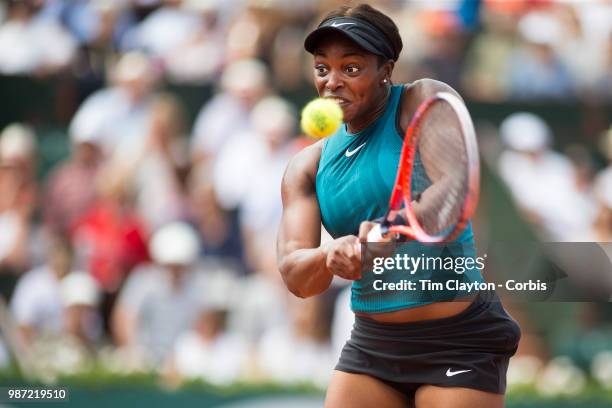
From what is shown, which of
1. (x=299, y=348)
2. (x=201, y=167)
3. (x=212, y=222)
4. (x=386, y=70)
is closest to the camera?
(x=386, y=70)

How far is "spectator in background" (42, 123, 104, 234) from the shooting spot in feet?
29.6

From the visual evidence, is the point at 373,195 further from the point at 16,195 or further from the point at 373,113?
the point at 16,195

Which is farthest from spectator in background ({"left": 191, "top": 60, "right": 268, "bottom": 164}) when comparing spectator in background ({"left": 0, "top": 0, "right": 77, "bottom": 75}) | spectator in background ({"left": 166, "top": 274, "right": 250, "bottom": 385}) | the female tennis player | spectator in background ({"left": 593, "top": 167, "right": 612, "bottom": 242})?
the female tennis player

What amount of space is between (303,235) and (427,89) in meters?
0.76

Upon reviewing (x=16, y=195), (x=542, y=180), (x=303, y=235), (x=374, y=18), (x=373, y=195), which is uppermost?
(x=542, y=180)

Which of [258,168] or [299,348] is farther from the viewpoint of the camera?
[258,168]

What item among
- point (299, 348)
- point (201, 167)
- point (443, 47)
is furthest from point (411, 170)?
point (443, 47)

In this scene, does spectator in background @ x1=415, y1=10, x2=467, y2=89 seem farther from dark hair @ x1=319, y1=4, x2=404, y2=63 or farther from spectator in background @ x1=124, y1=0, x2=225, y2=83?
dark hair @ x1=319, y1=4, x2=404, y2=63

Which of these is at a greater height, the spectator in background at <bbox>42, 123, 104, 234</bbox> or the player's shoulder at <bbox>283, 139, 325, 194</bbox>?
the spectator in background at <bbox>42, 123, 104, 234</bbox>

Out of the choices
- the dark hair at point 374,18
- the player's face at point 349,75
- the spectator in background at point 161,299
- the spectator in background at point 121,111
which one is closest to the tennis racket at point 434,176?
the player's face at point 349,75

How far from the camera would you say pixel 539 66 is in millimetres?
9430

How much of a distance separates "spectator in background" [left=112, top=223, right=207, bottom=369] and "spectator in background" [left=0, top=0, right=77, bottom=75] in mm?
1946

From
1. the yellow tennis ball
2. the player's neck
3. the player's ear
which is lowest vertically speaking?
the yellow tennis ball

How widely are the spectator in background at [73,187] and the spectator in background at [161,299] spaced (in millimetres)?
722
